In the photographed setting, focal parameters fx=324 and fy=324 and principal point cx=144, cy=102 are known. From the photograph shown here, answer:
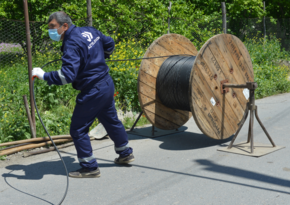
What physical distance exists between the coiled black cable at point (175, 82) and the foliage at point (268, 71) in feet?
17.0

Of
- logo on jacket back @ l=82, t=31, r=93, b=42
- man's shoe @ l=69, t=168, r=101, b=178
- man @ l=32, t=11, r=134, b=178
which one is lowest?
man's shoe @ l=69, t=168, r=101, b=178

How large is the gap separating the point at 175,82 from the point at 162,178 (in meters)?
1.89

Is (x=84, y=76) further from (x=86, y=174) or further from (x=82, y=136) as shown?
(x=86, y=174)

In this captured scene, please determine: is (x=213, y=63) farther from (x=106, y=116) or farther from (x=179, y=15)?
(x=179, y=15)

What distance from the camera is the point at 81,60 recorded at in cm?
381

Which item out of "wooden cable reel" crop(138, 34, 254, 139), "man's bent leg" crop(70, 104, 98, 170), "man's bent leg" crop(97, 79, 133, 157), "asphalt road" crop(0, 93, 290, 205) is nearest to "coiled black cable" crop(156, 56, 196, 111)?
"wooden cable reel" crop(138, 34, 254, 139)

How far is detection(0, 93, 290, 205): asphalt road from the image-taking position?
11.2 feet

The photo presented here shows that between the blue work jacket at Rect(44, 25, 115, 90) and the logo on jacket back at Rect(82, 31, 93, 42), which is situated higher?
the logo on jacket back at Rect(82, 31, 93, 42)

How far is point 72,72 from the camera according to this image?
365 cm

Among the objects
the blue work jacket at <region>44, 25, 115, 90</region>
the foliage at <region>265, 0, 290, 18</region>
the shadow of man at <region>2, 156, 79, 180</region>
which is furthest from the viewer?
the foliage at <region>265, 0, 290, 18</region>

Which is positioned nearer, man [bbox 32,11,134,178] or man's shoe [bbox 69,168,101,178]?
man [bbox 32,11,134,178]

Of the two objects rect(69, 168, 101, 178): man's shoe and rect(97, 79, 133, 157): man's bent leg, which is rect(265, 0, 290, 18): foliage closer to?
rect(97, 79, 133, 157): man's bent leg

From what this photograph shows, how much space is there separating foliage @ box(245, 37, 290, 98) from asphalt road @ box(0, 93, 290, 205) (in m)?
5.01

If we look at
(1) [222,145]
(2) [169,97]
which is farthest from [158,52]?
(1) [222,145]
